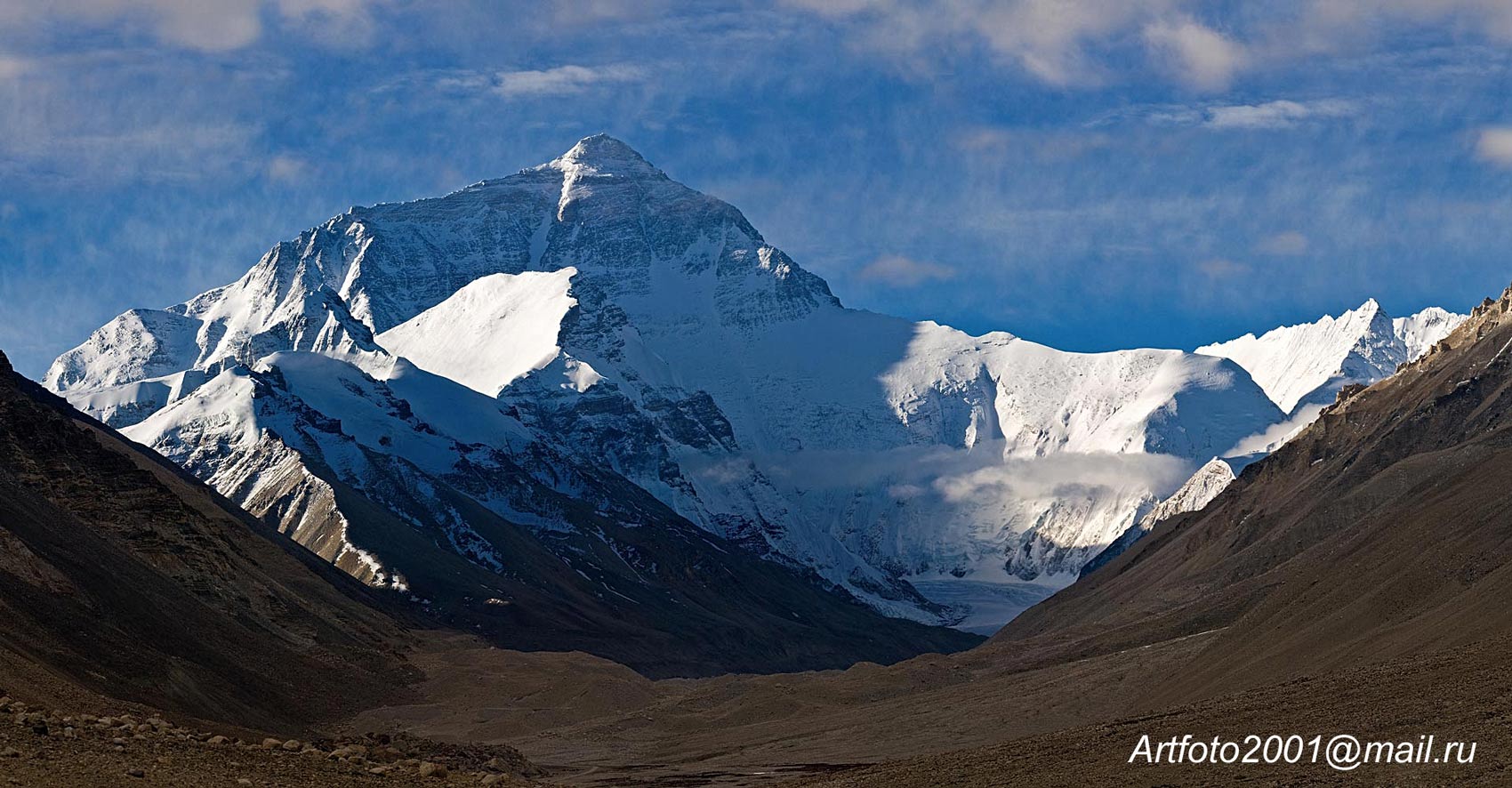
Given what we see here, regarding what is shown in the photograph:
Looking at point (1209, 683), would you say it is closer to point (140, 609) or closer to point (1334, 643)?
point (1334, 643)

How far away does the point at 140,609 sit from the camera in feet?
417

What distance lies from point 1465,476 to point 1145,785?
82.1 metres

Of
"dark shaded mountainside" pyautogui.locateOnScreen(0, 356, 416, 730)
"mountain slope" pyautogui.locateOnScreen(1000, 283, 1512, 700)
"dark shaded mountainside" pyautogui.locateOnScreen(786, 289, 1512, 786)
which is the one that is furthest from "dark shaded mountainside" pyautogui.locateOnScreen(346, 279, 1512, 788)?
"dark shaded mountainside" pyautogui.locateOnScreen(0, 356, 416, 730)

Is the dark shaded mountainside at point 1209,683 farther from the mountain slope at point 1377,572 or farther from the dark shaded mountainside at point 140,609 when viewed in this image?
the dark shaded mountainside at point 140,609

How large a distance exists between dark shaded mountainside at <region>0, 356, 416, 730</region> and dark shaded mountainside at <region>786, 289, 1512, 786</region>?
131ft

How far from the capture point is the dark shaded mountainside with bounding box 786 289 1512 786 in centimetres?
6525

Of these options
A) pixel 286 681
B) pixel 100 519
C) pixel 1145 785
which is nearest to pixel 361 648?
pixel 100 519

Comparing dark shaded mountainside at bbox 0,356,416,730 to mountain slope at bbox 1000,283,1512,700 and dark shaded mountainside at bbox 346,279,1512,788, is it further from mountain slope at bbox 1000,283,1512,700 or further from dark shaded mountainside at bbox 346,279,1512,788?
mountain slope at bbox 1000,283,1512,700

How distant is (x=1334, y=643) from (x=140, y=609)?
75.0m

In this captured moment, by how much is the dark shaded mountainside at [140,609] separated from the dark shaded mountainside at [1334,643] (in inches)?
1567

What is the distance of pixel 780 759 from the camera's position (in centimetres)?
11556

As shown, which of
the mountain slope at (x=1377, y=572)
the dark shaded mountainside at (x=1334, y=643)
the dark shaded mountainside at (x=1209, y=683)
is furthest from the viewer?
the mountain slope at (x=1377, y=572)

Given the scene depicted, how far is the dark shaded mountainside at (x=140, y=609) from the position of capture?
315 ft

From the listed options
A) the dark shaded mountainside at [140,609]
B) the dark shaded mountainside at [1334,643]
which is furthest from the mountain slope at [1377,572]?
the dark shaded mountainside at [140,609]
